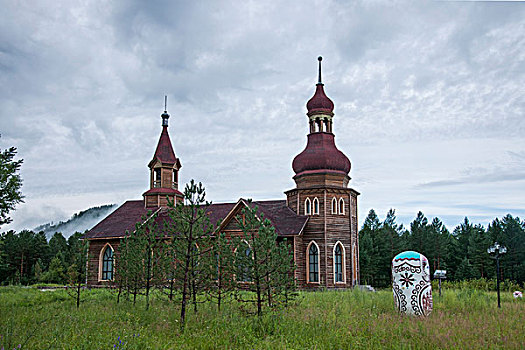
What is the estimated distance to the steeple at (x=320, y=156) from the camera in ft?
96.0

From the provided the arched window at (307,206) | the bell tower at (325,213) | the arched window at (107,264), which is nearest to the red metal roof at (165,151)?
the arched window at (107,264)

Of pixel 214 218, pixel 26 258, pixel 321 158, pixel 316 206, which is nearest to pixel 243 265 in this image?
pixel 316 206

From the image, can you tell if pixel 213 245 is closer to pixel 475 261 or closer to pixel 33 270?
pixel 475 261

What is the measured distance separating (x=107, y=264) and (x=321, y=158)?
55.5 ft

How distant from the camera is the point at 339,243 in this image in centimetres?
2867

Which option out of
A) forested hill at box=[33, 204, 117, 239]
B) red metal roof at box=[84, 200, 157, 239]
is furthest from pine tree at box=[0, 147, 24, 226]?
forested hill at box=[33, 204, 117, 239]

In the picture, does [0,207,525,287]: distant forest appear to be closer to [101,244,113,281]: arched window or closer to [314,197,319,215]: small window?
[101,244,113,281]: arched window

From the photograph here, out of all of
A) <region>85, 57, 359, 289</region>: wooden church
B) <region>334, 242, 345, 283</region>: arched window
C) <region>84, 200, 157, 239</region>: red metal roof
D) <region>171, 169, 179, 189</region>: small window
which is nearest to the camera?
<region>85, 57, 359, 289</region>: wooden church

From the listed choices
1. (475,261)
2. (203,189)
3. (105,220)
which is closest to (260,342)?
(203,189)

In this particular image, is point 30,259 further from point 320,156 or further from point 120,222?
point 320,156

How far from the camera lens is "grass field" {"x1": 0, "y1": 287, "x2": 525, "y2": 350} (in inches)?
436

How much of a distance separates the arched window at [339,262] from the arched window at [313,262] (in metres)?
1.21

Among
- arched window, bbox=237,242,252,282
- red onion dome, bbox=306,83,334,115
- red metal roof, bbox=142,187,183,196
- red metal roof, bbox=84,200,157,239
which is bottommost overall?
arched window, bbox=237,242,252,282

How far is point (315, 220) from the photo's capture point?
28641mm
